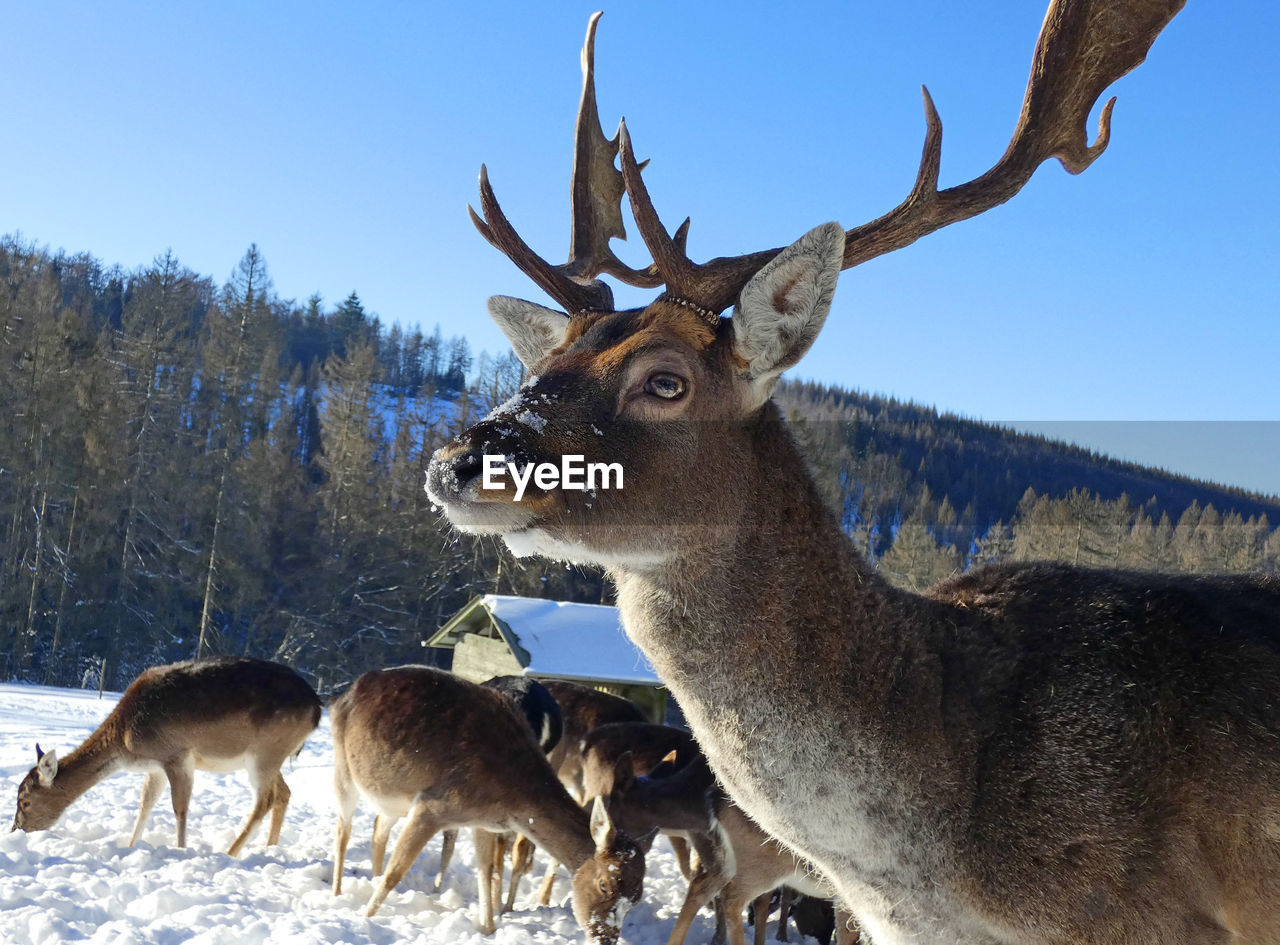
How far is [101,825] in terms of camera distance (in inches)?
400

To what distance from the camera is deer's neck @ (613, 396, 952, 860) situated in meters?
2.81

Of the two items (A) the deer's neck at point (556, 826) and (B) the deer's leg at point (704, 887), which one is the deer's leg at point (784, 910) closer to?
(B) the deer's leg at point (704, 887)

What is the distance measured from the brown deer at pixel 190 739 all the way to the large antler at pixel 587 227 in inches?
311

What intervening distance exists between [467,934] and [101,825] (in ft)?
16.1

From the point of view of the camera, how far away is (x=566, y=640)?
20359mm

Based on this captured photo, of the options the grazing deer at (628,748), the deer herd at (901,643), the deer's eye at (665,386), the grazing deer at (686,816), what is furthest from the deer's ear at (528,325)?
the grazing deer at (628,748)

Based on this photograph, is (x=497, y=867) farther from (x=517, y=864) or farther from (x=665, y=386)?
(x=665, y=386)

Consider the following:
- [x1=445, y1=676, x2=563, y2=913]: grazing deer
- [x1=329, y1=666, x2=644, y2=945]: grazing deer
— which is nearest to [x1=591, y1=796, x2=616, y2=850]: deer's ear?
[x1=329, y1=666, x2=644, y2=945]: grazing deer

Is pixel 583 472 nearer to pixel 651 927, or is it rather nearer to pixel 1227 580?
pixel 1227 580

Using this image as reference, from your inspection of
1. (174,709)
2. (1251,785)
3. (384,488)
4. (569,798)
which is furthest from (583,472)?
(384,488)

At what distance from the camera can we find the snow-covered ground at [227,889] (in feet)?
22.5

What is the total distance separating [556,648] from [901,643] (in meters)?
17.4

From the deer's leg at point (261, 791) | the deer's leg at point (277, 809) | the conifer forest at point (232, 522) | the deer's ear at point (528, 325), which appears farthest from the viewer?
the conifer forest at point (232, 522)

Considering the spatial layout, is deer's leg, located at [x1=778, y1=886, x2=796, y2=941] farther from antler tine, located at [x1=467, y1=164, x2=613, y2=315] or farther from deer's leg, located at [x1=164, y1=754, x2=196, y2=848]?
antler tine, located at [x1=467, y1=164, x2=613, y2=315]
